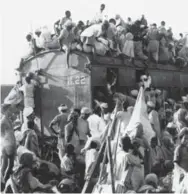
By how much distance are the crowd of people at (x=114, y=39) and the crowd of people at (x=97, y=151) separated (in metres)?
1.10

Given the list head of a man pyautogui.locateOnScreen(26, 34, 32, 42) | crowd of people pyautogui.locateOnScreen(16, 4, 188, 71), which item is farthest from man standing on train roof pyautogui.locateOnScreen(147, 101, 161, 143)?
head of a man pyautogui.locateOnScreen(26, 34, 32, 42)

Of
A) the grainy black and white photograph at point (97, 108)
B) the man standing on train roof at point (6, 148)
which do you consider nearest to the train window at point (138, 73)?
the grainy black and white photograph at point (97, 108)

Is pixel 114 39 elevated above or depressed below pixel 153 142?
above

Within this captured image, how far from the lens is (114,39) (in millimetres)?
10781

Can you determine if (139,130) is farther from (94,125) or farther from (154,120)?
(154,120)

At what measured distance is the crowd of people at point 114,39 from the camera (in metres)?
10.2

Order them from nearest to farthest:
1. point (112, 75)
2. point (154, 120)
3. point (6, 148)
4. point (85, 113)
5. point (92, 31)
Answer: point (6, 148) < point (85, 113) < point (154, 120) < point (92, 31) < point (112, 75)

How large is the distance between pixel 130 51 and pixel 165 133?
8.88 feet

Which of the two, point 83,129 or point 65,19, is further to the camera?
point 65,19

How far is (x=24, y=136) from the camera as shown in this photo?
308 inches

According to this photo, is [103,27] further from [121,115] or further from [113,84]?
[121,115]

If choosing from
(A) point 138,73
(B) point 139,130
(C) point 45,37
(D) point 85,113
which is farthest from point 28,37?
(B) point 139,130

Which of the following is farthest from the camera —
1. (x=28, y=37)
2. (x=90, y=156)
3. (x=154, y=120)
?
(x=28, y=37)

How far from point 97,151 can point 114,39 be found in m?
4.05
